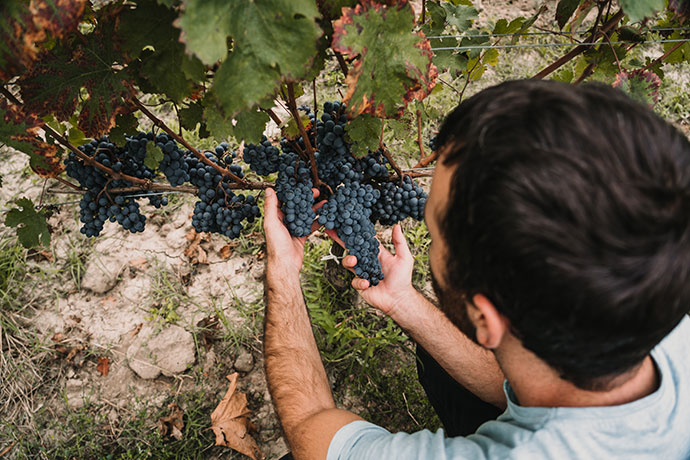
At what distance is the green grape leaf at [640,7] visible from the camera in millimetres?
1238

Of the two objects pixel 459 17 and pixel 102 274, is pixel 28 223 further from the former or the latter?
pixel 459 17

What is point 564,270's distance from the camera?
1.08 metres

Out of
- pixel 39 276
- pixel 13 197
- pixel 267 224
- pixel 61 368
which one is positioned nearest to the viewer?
pixel 267 224

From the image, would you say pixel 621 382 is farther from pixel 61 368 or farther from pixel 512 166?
pixel 61 368

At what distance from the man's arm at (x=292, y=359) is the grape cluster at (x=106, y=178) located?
61 centimetres

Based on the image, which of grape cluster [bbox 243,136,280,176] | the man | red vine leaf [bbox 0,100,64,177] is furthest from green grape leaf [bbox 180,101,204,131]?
the man

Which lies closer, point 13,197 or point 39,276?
point 39,276

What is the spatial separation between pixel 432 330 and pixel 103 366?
2.24 m

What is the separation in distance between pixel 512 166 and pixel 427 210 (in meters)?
0.45

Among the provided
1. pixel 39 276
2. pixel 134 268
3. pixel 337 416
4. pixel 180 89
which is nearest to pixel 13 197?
pixel 39 276

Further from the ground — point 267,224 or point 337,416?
point 267,224

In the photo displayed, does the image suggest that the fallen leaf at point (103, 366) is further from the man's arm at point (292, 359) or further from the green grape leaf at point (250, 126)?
the green grape leaf at point (250, 126)

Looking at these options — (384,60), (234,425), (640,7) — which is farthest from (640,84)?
(234,425)

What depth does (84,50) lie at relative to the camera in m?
1.40
